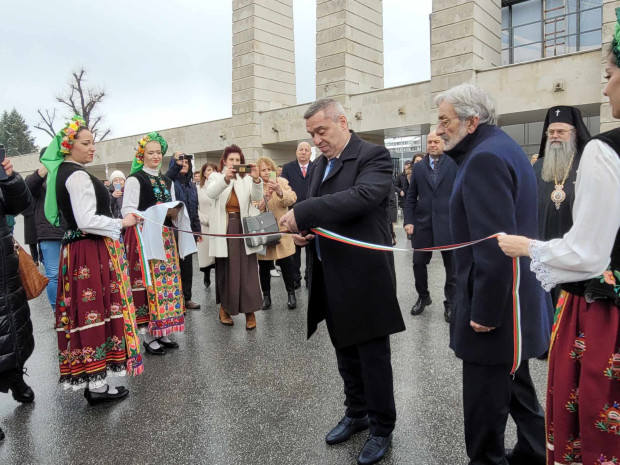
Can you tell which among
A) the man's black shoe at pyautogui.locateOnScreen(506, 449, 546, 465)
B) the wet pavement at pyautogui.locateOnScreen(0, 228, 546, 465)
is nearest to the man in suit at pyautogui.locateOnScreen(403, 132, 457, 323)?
the wet pavement at pyautogui.locateOnScreen(0, 228, 546, 465)

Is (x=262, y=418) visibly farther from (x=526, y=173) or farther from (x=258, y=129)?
(x=258, y=129)

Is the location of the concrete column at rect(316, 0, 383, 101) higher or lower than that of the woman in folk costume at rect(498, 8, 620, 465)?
higher

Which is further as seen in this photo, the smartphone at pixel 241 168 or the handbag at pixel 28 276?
the smartphone at pixel 241 168

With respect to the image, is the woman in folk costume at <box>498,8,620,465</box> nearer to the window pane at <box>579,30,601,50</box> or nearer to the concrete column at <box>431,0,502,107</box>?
the concrete column at <box>431,0,502,107</box>

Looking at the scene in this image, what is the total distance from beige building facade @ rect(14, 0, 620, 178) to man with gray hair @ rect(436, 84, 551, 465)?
32.1 feet

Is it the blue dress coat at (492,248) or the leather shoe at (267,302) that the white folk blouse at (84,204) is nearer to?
the blue dress coat at (492,248)

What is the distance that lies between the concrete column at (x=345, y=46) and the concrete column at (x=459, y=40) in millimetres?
3563

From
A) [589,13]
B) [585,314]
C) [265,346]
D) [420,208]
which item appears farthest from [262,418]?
[589,13]

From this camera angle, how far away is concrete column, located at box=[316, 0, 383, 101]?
17125mm

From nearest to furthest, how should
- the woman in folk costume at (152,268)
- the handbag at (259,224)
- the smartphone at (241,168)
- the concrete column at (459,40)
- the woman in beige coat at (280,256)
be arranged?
1. the woman in folk costume at (152,268)
2. the smartphone at (241,168)
3. the handbag at (259,224)
4. the woman in beige coat at (280,256)
5. the concrete column at (459,40)

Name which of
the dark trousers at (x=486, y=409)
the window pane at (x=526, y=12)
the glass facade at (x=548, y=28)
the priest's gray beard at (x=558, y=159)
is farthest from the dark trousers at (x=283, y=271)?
the window pane at (x=526, y=12)

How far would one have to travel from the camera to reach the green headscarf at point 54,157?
11.6 feet

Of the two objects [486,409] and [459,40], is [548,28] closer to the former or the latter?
[459,40]

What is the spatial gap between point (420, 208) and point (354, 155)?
10.4 feet
